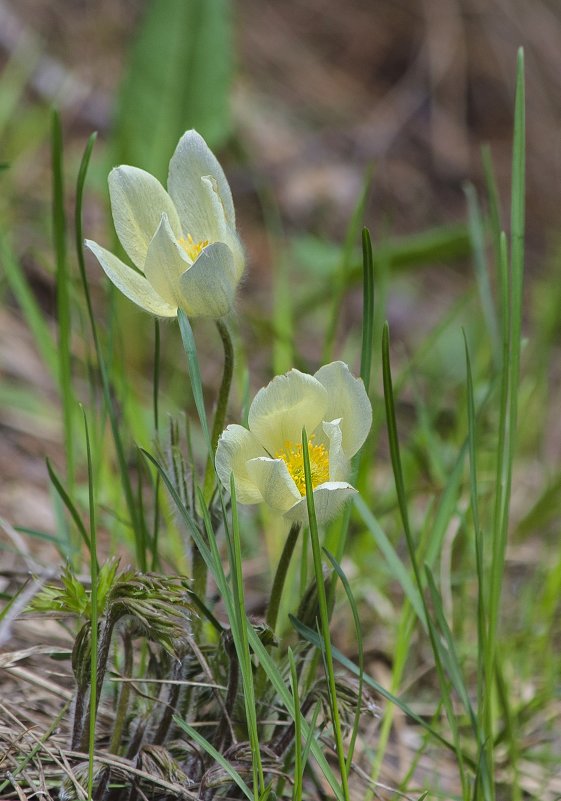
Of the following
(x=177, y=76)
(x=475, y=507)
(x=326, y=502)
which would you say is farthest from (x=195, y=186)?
(x=177, y=76)

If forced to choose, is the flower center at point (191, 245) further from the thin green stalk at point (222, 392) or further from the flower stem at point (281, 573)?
the flower stem at point (281, 573)

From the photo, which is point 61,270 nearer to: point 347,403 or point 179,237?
point 179,237

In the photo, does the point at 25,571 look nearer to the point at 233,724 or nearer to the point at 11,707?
the point at 11,707

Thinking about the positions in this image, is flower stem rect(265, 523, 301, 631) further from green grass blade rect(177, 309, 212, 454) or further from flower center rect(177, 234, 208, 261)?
flower center rect(177, 234, 208, 261)

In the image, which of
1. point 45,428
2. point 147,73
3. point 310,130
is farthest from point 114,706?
point 310,130

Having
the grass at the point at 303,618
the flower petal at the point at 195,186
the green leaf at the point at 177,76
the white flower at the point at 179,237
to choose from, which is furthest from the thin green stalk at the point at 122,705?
the green leaf at the point at 177,76

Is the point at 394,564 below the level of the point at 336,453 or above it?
below
